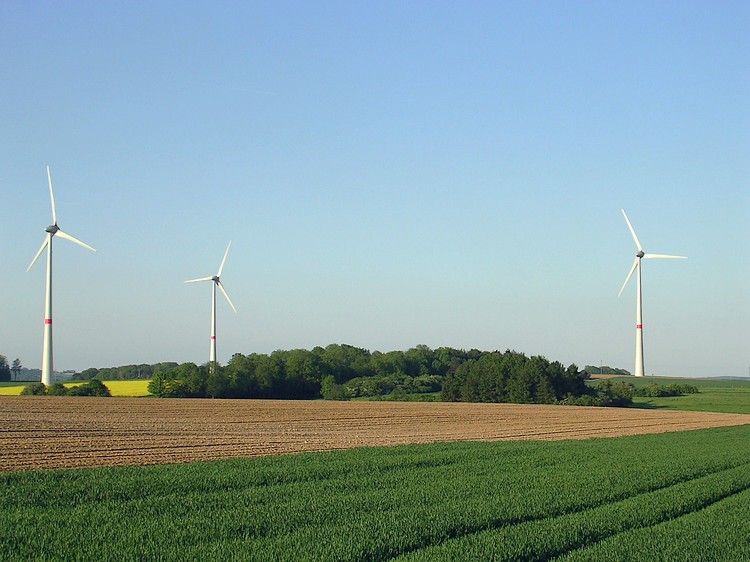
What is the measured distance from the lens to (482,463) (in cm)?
2703

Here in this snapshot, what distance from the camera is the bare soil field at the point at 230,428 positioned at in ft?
94.7

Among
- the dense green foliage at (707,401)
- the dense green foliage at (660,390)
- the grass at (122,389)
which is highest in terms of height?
the grass at (122,389)

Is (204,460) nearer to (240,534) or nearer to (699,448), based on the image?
(240,534)

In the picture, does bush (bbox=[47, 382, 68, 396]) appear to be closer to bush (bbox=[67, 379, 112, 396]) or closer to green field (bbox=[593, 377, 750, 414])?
bush (bbox=[67, 379, 112, 396])

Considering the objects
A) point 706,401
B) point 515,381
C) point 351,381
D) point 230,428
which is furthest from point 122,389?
point 706,401

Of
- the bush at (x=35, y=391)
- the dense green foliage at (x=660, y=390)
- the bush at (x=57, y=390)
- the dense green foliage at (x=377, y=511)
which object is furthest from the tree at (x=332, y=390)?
the dense green foliage at (x=377, y=511)

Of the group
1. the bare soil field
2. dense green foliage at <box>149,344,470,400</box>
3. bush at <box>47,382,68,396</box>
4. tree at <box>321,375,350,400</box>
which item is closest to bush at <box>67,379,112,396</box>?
bush at <box>47,382,68,396</box>

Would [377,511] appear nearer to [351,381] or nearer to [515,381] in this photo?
[515,381]

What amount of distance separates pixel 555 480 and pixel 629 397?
8586 centimetres

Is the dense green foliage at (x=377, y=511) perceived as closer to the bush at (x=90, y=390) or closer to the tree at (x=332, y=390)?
the bush at (x=90, y=390)

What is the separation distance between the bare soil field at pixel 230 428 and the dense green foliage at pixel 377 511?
5125 millimetres

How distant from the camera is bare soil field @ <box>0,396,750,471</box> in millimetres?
28875

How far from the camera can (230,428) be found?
45.1m

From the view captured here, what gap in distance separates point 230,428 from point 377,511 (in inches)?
1186
